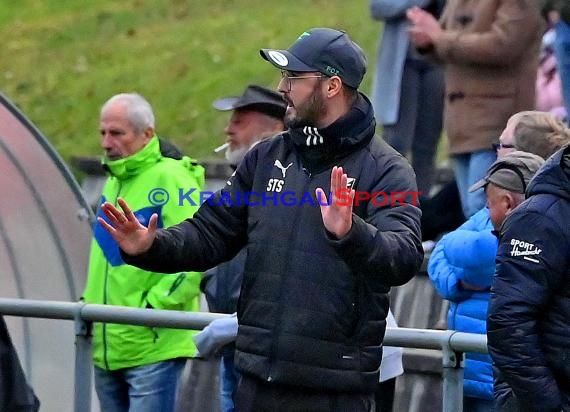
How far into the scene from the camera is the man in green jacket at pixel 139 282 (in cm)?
714

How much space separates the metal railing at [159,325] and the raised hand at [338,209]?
3.63ft

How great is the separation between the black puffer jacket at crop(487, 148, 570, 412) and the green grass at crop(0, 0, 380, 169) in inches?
355

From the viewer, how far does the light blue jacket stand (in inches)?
362

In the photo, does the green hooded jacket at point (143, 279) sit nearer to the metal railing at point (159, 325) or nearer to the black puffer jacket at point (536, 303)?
the metal railing at point (159, 325)

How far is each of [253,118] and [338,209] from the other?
256cm

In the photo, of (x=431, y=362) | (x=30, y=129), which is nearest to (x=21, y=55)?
(x=30, y=129)

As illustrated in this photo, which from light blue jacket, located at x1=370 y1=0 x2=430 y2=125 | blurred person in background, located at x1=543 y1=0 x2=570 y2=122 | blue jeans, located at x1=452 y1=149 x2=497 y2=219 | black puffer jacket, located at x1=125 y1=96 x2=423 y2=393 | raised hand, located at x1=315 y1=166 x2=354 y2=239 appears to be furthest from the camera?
light blue jacket, located at x1=370 y1=0 x2=430 y2=125

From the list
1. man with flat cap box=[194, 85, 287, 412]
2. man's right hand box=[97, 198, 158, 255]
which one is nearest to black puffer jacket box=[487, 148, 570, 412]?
man's right hand box=[97, 198, 158, 255]

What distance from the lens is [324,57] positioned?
17.6 feet

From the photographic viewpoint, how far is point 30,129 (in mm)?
8156

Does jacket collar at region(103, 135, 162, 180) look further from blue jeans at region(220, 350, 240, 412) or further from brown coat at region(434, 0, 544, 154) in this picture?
brown coat at region(434, 0, 544, 154)

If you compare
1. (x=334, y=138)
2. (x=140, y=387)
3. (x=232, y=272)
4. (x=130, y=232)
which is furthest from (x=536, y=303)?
(x=140, y=387)

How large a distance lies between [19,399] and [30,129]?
2.30m

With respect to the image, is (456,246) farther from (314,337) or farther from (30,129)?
(30,129)
